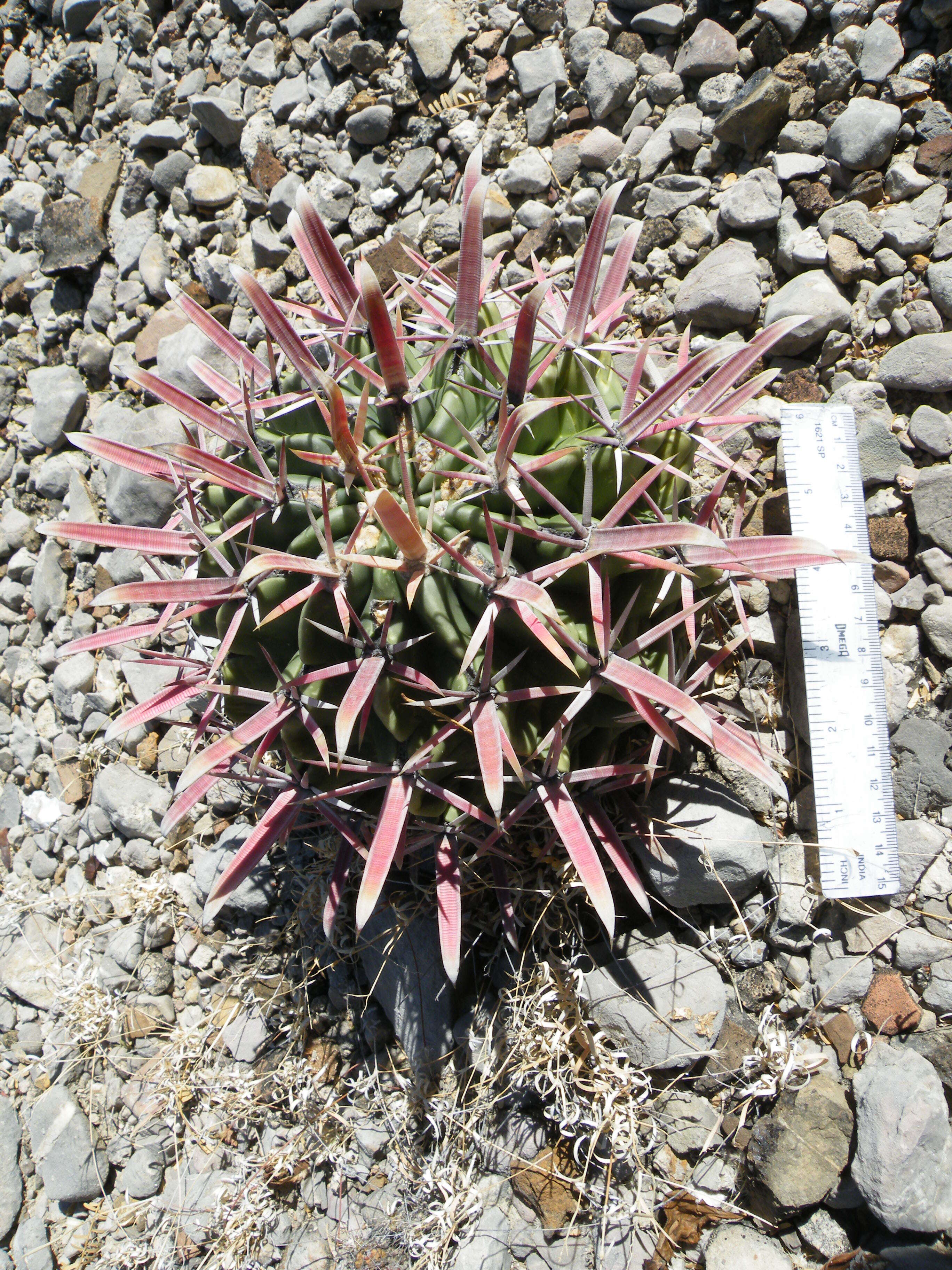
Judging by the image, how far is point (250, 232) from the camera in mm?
3488

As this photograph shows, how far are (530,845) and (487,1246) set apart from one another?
1.04 meters

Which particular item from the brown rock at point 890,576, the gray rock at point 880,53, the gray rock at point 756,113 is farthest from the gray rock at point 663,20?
the brown rock at point 890,576

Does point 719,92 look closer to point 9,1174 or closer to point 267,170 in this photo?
point 267,170

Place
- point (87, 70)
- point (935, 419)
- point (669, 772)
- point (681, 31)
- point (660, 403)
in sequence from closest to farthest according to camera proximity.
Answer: point (660, 403) < point (669, 772) < point (935, 419) < point (681, 31) < point (87, 70)

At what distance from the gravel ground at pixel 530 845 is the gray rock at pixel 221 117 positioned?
2 cm

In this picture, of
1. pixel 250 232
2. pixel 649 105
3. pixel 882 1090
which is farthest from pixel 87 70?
pixel 882 1090

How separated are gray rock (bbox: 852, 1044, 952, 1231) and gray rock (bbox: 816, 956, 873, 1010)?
17 centimetres

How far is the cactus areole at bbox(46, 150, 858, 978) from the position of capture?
5.06 ft

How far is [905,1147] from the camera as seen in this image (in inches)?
72.1

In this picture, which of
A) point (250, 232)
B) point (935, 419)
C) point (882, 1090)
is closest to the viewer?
point (882, 1090)

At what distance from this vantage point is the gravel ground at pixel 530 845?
2.04m

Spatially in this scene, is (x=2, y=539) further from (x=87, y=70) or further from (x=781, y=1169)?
(x=781, y=1169)

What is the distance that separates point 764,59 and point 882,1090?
10.5ft

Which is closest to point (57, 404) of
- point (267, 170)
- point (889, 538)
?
point (267, 170)
